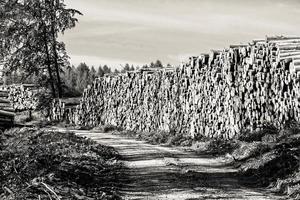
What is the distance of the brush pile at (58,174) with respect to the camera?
9.58 m

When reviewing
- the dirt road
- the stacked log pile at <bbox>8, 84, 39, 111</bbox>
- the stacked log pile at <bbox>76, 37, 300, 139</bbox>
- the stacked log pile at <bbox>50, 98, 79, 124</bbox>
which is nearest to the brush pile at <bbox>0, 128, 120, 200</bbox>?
the dirt road

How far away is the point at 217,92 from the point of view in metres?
19.4

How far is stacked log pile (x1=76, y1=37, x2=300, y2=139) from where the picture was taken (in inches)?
622

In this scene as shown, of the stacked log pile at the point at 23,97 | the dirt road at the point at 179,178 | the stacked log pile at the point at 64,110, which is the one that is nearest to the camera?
the dirt road at the point at 179,178

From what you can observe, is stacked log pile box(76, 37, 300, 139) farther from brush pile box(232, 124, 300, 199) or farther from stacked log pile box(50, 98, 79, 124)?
stacked log pile box(50, 98, 79, 124)

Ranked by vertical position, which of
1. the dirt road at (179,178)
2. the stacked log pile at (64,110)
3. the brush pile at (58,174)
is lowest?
the dirt road at (179,178)

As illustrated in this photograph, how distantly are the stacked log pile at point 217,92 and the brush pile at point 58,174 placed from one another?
463 centimetres

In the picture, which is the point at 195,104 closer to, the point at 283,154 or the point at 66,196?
the point at 283,154

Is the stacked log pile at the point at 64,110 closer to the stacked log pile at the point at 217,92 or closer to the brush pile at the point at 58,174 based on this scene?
the stacked log pile at the point at 217,92

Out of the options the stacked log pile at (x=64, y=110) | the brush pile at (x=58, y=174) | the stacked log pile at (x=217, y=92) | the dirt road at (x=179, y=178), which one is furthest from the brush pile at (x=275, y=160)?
the stacked log pile at (x=64, y=110)

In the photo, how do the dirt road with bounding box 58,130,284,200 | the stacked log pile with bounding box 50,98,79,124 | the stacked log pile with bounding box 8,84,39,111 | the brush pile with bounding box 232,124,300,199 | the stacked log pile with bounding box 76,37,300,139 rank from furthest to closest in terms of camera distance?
1. the stacked log pile with bounding box 8,84,39,111
2. the stacked log pile with bounding box 50,98,79,124
3. the stacked log pile with bounding box 76,37,300,139
4. the brush pile with bounding box 232,124,300,199
5. the dirt road with bounding box 58,130,284,200

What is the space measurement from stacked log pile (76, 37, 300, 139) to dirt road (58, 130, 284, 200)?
2.20 meters

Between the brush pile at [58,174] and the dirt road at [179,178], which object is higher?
the brush pile at [58,174]

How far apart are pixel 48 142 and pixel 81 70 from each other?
107 m
